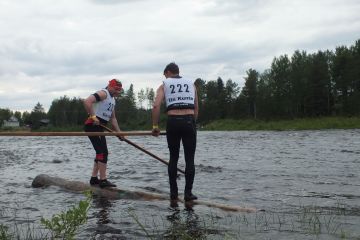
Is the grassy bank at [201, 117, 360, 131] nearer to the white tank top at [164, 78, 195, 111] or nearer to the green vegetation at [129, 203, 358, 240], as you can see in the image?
the white tank top at [164, 78, 195, 111]

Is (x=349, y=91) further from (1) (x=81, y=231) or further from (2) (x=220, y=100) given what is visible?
(1) (x=81, y=231)

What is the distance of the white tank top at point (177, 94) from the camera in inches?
354

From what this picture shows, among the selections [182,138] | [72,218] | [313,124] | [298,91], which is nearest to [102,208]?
[182,138]

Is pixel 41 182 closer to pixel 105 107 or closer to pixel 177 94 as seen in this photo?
pixel 105 107

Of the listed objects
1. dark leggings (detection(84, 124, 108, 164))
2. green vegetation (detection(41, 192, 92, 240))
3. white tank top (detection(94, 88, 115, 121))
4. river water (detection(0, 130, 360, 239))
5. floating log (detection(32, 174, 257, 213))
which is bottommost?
river water (detection(0, 130, 360, 239))

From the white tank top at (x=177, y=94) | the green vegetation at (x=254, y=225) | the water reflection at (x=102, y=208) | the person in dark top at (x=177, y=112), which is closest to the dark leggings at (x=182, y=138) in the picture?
the person in dark top at (x=177, y=112)

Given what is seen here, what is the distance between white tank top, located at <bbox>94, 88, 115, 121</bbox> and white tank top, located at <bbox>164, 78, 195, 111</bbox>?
1.88 metres

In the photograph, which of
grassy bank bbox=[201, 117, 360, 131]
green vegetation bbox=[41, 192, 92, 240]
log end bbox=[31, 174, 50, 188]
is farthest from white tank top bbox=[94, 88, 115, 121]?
grassy bank bbox=[201, 117, 360, 131]

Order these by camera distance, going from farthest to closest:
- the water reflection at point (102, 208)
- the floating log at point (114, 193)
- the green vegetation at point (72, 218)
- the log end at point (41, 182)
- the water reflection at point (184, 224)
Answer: the log end at point (41, 182)
the floating log at point (114, 193)
the water reflection at point (102, 208)
the water reflection at point (184, 224)
the green vegetation at point (72, 218)

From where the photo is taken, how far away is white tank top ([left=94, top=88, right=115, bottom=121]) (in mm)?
10327

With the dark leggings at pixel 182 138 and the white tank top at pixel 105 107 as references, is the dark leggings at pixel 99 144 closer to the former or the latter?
the white tank top at pixel 105 107

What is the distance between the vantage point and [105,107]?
10414 mm

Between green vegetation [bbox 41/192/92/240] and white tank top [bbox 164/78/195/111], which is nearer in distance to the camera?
green vegetation [bbox 41/192/92/240]

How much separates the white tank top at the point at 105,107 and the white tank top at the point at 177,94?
6.15 feet
